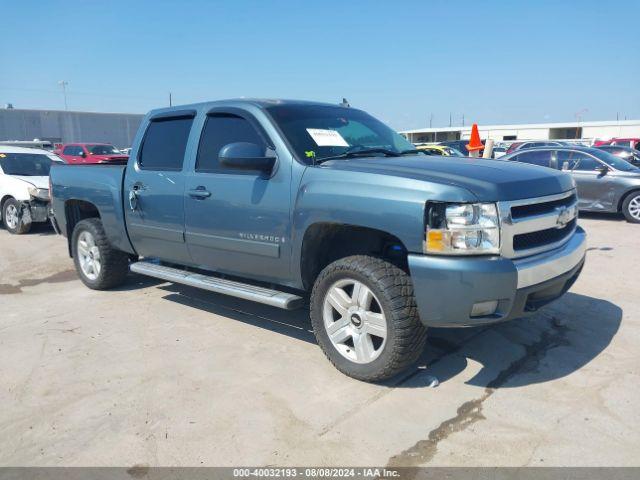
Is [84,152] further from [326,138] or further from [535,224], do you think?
[535,224]

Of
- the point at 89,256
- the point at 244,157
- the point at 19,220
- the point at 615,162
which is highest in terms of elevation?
the point at 244,157

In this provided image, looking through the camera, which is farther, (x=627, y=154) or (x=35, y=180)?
(x=627, y=154)

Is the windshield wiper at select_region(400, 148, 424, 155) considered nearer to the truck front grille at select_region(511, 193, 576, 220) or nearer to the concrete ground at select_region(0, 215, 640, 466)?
the truck front grille at select_region(511, 193, 576, 220)

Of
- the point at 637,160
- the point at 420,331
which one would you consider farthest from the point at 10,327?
the point at 637,160

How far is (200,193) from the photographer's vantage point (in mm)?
4422

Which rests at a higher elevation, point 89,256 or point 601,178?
point 601,178

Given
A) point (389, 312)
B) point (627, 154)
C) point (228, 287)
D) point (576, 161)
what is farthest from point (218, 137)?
point (627, 154)

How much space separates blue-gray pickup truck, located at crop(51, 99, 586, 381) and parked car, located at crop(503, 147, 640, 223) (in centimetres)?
764

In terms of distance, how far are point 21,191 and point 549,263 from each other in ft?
33.2

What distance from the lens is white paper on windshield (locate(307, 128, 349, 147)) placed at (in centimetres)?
407

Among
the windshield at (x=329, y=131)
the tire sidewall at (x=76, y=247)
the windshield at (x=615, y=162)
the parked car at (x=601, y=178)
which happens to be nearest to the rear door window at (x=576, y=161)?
the parked car at (x=601, y=178)

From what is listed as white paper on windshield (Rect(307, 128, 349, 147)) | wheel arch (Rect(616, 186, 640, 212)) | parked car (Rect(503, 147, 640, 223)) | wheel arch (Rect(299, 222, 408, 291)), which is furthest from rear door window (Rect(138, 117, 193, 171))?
wheel arch (Rect(616, 186, 640, 212))

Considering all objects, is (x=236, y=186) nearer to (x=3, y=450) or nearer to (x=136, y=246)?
(x=136, y=246)

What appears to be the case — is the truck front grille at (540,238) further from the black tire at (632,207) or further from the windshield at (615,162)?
the windshield at (615,162)
